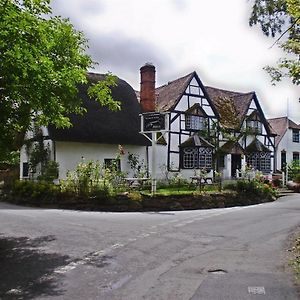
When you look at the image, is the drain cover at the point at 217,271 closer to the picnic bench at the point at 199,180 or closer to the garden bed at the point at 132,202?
the garden bed at the point at 132,202

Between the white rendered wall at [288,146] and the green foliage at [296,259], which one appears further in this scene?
the white rendered wall at [288,146]

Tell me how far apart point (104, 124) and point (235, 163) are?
13566 millimetres

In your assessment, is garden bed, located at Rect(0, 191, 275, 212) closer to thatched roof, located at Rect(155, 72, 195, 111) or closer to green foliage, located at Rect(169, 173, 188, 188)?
green foliage, located at Rect(169, 173, 188, 188)

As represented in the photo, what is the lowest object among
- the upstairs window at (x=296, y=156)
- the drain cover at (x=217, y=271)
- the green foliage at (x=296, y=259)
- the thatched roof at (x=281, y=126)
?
the drain cover at (x=217, y=271)

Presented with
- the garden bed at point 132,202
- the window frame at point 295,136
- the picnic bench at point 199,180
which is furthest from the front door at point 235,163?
the garden bed at point 132,202

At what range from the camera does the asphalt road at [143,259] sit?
6738 millimetres

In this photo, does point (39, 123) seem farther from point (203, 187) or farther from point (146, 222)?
point (203, 187)

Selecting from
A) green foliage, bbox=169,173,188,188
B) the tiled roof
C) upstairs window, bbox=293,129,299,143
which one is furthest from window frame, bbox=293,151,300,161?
green foliage, bbox=169,173,188,188

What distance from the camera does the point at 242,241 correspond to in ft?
37.3

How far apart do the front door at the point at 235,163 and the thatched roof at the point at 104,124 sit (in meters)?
9.40

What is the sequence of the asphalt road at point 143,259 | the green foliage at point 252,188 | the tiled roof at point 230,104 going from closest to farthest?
the asphalt road at point 143,259, the green foliage at point 252,188, the tiled roof at point 230,104

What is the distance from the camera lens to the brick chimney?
1258 inches

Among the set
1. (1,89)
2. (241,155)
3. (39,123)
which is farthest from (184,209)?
(241,155)

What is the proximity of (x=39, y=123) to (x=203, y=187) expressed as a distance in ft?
49.1
